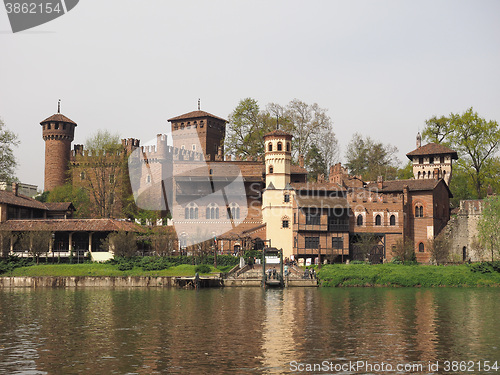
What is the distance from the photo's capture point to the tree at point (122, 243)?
56406mm

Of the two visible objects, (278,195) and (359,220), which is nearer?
(359,220)

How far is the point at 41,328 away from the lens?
27766 mm

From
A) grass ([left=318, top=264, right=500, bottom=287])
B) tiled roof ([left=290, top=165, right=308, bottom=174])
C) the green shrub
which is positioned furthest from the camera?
tiled roof ([left=290, top=165, right=308, bottom=174])

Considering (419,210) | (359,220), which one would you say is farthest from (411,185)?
(359,220)

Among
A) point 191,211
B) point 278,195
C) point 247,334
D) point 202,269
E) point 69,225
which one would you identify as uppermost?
point 278,195

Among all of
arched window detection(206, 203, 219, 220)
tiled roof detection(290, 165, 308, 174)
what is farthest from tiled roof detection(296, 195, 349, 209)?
arched window detection(206, 203, 219, 220)

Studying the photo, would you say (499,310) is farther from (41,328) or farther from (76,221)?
(76,221)

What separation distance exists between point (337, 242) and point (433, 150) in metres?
19.6

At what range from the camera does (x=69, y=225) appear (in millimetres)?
60062

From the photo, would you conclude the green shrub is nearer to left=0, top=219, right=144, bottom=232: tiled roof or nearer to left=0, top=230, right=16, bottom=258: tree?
left=0, top=219, right=144, bottom=232: tiled roof

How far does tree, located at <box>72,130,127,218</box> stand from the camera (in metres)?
72.1

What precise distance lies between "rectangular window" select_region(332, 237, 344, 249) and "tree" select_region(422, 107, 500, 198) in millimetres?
19928

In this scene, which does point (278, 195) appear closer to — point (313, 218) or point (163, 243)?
point (313, 218)

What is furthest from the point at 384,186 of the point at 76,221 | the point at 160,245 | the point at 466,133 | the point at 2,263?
the point at 2,263
